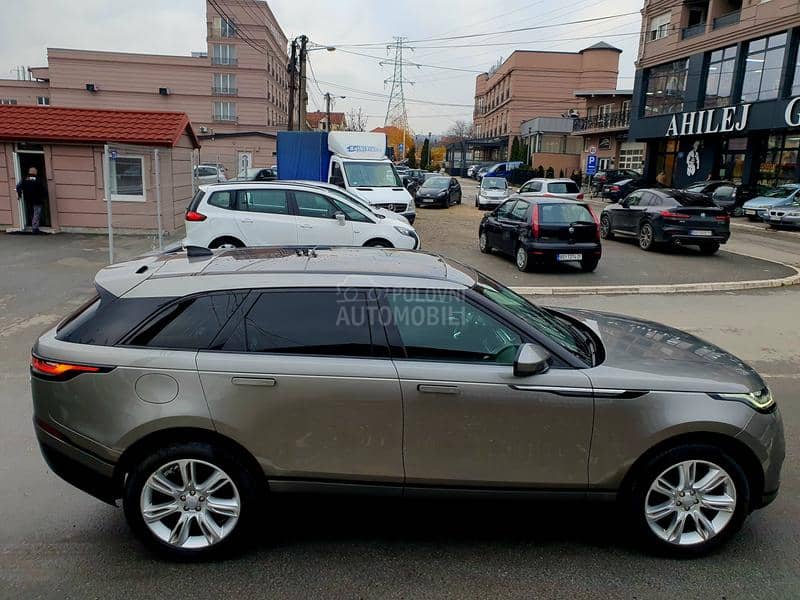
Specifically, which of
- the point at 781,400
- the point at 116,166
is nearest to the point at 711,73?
the point at 116,166

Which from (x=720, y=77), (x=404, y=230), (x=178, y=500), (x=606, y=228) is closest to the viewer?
(x=178, y=500)

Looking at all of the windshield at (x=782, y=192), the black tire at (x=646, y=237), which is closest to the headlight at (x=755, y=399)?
the black tire at (x=646, y=237)

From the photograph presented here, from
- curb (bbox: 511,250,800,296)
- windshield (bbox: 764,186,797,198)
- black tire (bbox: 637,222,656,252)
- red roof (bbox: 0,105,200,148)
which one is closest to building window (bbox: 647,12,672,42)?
windshield (bbox: 764,186,797,198)

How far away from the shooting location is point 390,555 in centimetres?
338

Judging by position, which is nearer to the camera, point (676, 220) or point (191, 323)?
point (191, 323)

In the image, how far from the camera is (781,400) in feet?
19.1

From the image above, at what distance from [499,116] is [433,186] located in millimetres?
64018

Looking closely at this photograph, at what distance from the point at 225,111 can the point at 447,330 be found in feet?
215

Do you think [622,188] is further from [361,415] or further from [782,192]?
[361,415]

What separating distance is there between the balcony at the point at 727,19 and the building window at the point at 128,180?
30013 mm

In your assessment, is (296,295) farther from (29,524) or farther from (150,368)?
(29,524)

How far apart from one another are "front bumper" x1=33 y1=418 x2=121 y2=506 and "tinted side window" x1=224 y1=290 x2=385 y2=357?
0.92 m

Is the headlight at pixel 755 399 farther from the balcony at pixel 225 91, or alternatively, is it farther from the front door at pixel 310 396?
the balcony at pixel 225 91

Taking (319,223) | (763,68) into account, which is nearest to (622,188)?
(763,68)
